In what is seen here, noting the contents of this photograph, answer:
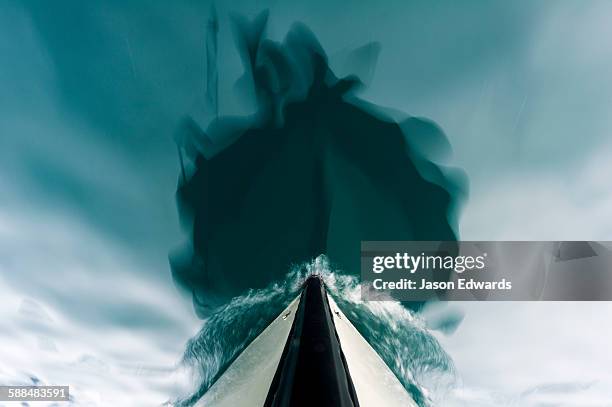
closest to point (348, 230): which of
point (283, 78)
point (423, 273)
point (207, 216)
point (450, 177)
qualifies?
point (423, 273)

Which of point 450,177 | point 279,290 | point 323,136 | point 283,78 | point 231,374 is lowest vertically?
point 231,374

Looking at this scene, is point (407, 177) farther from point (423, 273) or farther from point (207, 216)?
point (207, 216)

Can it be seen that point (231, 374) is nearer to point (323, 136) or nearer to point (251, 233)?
point (251, 233)

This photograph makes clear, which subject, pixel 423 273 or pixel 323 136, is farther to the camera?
pixel 323 136

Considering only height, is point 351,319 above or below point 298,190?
below

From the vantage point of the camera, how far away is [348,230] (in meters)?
11.7

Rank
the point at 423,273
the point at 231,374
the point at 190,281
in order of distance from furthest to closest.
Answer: the point at 190,281, the point at 423,273, the point at 231,374

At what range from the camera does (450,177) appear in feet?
36.6

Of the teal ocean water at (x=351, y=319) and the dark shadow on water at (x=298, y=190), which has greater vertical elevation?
the dark shadow on water at (x=298, y=190)

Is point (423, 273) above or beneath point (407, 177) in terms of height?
beneath

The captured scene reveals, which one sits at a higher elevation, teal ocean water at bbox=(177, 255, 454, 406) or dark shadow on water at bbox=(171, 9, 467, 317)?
dark shadow on water at bbox=(171, 9, 467, 317)

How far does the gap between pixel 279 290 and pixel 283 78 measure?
736 centimetres

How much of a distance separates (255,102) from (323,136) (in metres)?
2.66

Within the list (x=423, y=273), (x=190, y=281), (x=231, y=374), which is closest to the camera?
(x=231, y=374)
